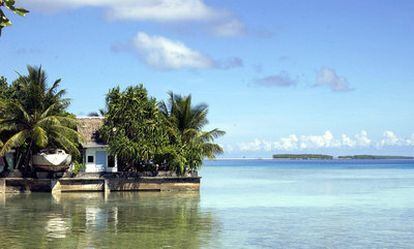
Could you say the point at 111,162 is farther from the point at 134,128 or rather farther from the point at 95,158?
the point at 134,128

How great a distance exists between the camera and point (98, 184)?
116ft

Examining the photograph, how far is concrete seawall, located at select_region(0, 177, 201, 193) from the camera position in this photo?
34531mm

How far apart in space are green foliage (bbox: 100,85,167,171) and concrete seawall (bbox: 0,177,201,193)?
56.1 inches

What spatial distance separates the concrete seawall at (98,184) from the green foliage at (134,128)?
4.67 ft

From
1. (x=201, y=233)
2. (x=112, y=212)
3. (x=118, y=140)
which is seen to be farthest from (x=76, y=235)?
(x=118, y=140)

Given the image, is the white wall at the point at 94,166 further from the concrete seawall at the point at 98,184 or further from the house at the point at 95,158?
the concrete seawall at the point at 98,184

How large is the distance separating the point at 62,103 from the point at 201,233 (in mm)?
19976

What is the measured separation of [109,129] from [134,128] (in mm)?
1823

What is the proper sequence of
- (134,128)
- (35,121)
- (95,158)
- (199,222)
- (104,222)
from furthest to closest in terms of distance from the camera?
(95,158) < (134,128) < (35,121) < (199,222) < (104,222)

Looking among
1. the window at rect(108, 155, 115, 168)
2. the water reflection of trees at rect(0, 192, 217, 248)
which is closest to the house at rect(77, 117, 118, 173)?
the window at rect(108, 155, 115, 168)

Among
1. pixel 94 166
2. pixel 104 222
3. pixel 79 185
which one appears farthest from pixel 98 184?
pixel 104 222

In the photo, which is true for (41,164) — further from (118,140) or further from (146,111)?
(146,111)

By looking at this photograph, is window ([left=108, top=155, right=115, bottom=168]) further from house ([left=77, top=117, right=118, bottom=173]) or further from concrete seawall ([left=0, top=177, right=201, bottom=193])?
concrete seawall ([left=0, top=177, right=201, bottom=193])

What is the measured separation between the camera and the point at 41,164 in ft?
113
